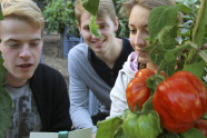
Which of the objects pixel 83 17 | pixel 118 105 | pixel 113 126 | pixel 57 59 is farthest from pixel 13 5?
pixel 57 59

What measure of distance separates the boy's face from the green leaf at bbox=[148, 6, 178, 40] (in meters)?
0.75

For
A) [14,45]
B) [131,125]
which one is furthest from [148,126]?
[14,45]

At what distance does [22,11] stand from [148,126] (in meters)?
0.89

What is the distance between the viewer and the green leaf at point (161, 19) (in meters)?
0.35

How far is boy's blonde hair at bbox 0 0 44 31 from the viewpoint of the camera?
102cm

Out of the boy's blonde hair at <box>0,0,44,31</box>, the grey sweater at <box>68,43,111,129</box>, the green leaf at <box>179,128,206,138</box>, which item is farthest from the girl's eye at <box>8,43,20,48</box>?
the green leaf at <box>179,128,206,138</box>

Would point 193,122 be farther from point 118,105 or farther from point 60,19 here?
point 60,19

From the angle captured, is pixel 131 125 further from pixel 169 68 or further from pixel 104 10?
pixel 104 10

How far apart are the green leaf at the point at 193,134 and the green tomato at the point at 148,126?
0.03 metres

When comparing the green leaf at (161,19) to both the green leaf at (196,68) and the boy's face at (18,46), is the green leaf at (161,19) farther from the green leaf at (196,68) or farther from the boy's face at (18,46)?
the boy's face at (18,46)

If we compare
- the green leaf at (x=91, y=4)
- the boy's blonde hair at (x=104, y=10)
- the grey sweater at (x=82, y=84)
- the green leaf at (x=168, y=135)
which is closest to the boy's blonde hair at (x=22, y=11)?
the boy's blonde hair at (x=104, y=10)

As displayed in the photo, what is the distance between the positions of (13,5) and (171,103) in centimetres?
93

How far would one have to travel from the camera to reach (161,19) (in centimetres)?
35

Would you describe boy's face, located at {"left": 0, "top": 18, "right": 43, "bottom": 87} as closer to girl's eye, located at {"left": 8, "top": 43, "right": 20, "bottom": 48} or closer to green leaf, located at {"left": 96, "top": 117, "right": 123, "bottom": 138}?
girl's eye, located at {"left": 8, "top": 43, "right": 20, "bottom": 48}
